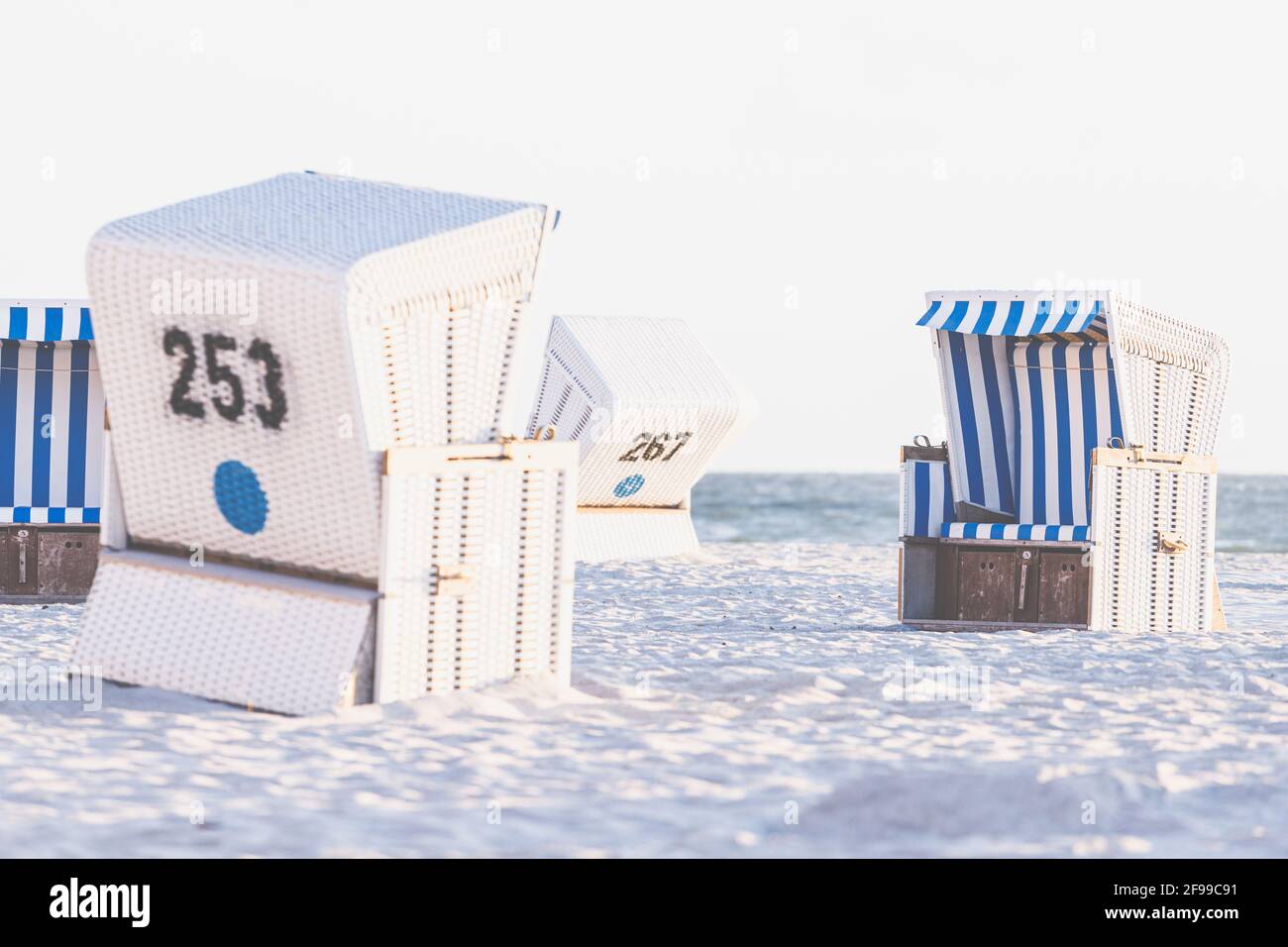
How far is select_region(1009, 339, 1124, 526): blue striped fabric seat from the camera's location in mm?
9234

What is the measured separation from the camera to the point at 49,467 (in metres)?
9.95

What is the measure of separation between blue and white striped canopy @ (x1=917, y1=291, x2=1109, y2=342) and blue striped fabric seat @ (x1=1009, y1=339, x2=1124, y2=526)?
0.19 metres

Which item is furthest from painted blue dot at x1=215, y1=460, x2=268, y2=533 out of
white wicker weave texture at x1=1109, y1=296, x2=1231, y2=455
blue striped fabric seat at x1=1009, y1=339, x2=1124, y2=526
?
blue striped fabric seat at x1=1009, y1=339, x2=1124, y2=526

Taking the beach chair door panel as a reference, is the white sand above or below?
below

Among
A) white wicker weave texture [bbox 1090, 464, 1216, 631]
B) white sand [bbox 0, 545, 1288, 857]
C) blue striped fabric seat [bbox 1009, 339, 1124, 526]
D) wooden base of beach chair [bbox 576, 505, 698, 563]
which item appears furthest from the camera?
wooden base of beach chair [bbox 576, 505, 698, 563]

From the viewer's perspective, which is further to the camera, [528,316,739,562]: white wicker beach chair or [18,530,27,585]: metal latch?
[528,316,739,562]: white wicker beach chair

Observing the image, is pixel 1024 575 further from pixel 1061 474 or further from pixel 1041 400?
pixel 1041 400

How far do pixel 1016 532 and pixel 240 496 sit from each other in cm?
477

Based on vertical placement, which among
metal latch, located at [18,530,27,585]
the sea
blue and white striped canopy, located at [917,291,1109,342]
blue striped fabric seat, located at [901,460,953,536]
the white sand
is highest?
blue and white striped canopy, located at [917,291,1109,342]

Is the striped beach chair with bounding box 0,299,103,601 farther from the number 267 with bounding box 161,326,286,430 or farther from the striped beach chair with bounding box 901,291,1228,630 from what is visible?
the striped beach chair with bounding box 901,291,1228,630

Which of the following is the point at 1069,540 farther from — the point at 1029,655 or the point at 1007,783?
the point at 1007,783

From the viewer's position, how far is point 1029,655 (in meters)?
7.48

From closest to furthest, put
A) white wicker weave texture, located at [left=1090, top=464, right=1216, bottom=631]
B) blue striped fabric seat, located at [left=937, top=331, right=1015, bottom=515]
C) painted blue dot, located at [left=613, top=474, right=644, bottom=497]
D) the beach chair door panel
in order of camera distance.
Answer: white wicker weave texture, located at [left=1090, top=464, right=1216, bottom=631], the beach chair door panel, blue striped fabric seat, located at [left=937, top=331, right=1015, bottom=515], painted blue dot, located at [left=613, top=474, right=644, bottom=497]
